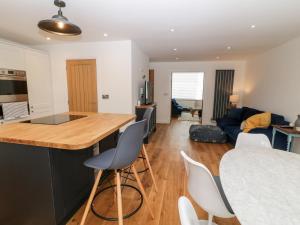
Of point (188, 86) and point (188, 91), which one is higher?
point (188, 86)

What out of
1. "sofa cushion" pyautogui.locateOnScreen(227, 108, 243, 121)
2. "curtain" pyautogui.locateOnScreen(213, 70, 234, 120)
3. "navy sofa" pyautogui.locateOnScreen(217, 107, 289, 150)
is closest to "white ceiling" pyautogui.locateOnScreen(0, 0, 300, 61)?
"navy sofa" pyautogui.locateOnScreen(217, 107, 289, 150)

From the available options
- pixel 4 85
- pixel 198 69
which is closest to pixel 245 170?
pixel 4 85

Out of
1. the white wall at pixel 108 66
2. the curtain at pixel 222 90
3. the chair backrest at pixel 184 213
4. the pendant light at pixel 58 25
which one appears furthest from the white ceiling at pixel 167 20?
the curtain at pixel 222 90

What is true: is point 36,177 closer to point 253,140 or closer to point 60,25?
point 60,25

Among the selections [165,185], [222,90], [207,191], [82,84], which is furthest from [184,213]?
[222,90]

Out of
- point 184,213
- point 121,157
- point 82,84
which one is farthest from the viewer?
point 82,84

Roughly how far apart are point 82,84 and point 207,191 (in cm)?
381

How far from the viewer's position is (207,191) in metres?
1.10

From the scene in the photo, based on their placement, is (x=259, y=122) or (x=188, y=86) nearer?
(x=259, y=122)

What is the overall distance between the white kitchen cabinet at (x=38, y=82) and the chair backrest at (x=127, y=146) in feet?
10.8

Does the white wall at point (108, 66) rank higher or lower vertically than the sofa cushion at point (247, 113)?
higher

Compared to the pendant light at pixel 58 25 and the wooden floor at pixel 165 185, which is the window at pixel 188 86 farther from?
the pendant light at pixel 58 25

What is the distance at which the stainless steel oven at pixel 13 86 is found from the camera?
3.04 metres

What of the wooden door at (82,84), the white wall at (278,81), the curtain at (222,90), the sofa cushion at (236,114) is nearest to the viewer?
the white wall at (278,81)
